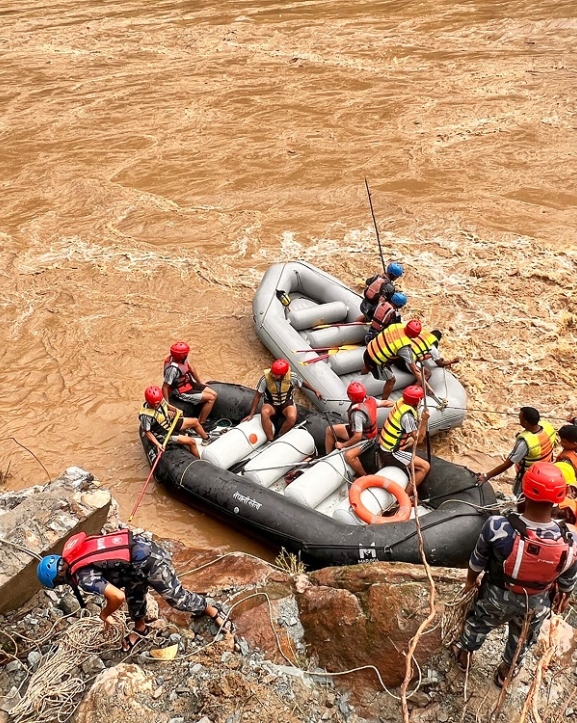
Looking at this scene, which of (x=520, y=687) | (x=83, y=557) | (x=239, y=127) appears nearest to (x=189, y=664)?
(x=83, y=557)

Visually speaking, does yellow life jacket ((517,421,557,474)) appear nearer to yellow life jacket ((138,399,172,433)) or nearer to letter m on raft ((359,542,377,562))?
letter m on raft ((359,542,377,562))

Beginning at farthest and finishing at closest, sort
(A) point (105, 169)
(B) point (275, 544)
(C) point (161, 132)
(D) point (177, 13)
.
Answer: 1. (D) point (177, 13)
2. (C) point (161, 132)
3. (A) point (105, 169)
4. (B) point (275, 544)

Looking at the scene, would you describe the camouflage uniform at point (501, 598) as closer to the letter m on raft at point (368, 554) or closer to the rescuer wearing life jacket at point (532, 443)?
the letter m on raft at point (368, 554)

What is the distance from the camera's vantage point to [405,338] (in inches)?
260

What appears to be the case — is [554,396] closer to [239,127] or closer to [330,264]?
[330,264]

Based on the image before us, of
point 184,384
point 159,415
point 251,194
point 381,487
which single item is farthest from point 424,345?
point 251,194

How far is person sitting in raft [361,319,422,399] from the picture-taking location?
661cm

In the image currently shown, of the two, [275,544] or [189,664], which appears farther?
[275,544]

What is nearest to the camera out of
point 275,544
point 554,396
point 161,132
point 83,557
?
point 83,557

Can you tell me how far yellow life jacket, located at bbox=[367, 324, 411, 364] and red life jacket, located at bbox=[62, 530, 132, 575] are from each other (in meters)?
3.60

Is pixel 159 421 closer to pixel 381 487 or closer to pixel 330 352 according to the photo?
pixel 381 487

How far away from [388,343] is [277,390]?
4.06ft

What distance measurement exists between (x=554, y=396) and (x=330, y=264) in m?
3.61

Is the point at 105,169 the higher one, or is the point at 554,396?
the point at 105,169
